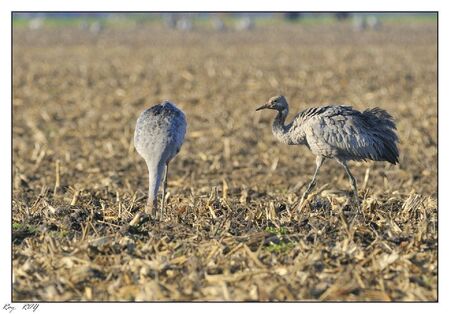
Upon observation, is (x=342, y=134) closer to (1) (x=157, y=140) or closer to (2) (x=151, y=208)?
(1) (x=157, y=140)

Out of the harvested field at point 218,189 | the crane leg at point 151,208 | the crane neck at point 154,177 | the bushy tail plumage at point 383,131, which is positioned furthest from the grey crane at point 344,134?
the crane leg at point 151,208

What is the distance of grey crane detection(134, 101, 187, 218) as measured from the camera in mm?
7932

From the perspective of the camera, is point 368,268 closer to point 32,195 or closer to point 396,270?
point 396,270

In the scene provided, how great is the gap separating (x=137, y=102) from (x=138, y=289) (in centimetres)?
1365

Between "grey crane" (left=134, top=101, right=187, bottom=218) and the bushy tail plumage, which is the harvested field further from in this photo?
the bushy tail plumage

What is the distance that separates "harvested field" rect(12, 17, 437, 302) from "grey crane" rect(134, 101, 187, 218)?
0.35 m

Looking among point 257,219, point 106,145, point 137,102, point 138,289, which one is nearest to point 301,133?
point 257,219

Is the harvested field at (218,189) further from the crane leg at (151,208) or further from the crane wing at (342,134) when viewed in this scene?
the crane wing at (342,134)

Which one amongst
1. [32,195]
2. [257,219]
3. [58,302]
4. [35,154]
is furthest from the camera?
[35,154]

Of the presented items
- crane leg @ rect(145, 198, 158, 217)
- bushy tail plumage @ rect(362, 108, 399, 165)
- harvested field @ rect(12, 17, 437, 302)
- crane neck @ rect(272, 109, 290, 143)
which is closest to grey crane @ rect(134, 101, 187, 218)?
crane leg @ rect(145, 198, 158, 217)

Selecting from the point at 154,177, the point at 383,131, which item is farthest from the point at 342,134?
the point at 154,177

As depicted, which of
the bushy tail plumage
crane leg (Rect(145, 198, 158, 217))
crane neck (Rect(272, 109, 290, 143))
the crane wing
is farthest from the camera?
crane neck (Rect(272, 109, 290, 143))

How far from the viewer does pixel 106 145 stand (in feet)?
46.7

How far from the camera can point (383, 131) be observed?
8930 millimetres
